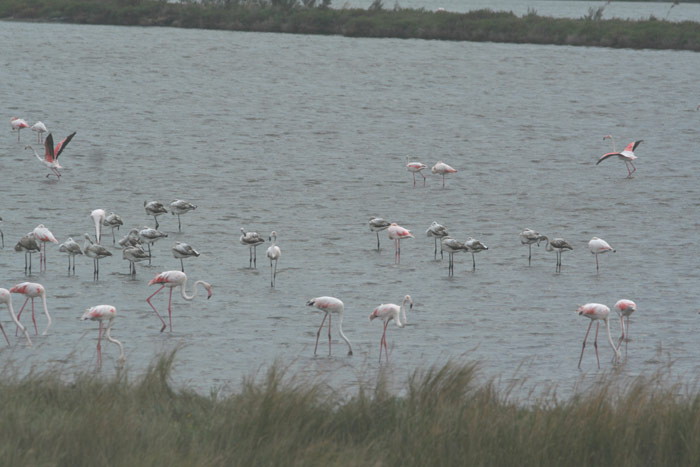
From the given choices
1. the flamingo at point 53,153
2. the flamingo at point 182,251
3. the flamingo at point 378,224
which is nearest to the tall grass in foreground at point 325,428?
the flamingo at point 182,251

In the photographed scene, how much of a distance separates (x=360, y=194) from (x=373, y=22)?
1273 inches

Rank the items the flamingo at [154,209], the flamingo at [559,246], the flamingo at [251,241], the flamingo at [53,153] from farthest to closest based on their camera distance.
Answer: the flamingo at [53,153]
the flamingo at [154,209]
the flamingo at [559,246]
the flamingo at [251,241]

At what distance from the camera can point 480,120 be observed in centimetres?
3547

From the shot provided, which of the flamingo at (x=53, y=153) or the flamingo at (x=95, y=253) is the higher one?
the flamingo at (x=53, y=153)

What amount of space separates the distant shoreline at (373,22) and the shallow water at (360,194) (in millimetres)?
2054

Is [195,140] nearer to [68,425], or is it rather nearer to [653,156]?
[653,156]

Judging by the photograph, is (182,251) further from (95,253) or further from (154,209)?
(154,209)

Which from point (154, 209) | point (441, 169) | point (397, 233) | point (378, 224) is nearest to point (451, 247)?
point (397, 233)

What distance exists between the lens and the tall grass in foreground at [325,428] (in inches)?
305

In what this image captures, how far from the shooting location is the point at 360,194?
77.8 feet

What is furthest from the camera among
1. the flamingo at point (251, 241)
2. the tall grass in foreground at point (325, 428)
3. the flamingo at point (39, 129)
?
the flamingo at point (39, 129)

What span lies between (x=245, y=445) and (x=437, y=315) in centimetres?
683

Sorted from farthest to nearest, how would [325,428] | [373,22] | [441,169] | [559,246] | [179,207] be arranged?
[373,22] → [441,169] → [179,207] → [559,246] → [325,428]

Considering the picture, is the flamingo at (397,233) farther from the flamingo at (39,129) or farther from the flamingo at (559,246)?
the flamingo at (39,129)
